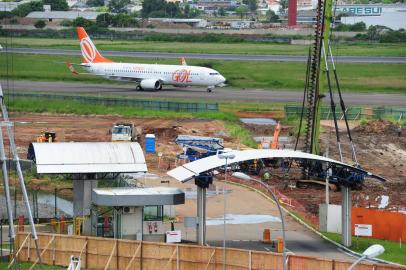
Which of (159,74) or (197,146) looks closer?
(197,146)

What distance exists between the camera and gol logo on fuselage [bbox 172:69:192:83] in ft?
429

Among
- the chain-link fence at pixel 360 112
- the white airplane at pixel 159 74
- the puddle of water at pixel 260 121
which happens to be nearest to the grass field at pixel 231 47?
the white airplane at pixel 159 74

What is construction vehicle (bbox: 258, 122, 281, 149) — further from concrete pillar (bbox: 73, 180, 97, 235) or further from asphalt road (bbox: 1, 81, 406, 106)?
concrete pillar (bbox: 73, 180, 97, 235)

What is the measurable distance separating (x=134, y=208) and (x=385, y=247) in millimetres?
10990

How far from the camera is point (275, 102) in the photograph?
120500 millimetres

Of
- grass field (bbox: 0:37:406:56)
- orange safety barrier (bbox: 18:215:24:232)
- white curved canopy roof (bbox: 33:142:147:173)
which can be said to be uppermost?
white curved canopy roof (bbox: 33:142:147:173)

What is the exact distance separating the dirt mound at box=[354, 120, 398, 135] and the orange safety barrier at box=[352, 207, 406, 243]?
4098cm

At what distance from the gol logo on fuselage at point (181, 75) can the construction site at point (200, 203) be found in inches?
1345

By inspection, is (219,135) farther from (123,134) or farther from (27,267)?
(27,267)

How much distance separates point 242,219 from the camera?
209ft

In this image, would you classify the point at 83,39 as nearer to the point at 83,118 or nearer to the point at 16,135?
the point at 83,118

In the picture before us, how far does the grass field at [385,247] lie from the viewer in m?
54.0

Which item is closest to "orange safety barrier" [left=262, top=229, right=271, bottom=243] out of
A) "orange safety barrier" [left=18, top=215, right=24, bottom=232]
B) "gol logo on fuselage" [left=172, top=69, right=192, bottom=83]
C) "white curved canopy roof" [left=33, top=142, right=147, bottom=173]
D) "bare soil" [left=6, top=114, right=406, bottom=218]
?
"white curved canopy roof" [left=33, top=142, right=147, bottom=173]

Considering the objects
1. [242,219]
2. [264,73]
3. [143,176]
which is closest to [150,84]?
[264,73]
